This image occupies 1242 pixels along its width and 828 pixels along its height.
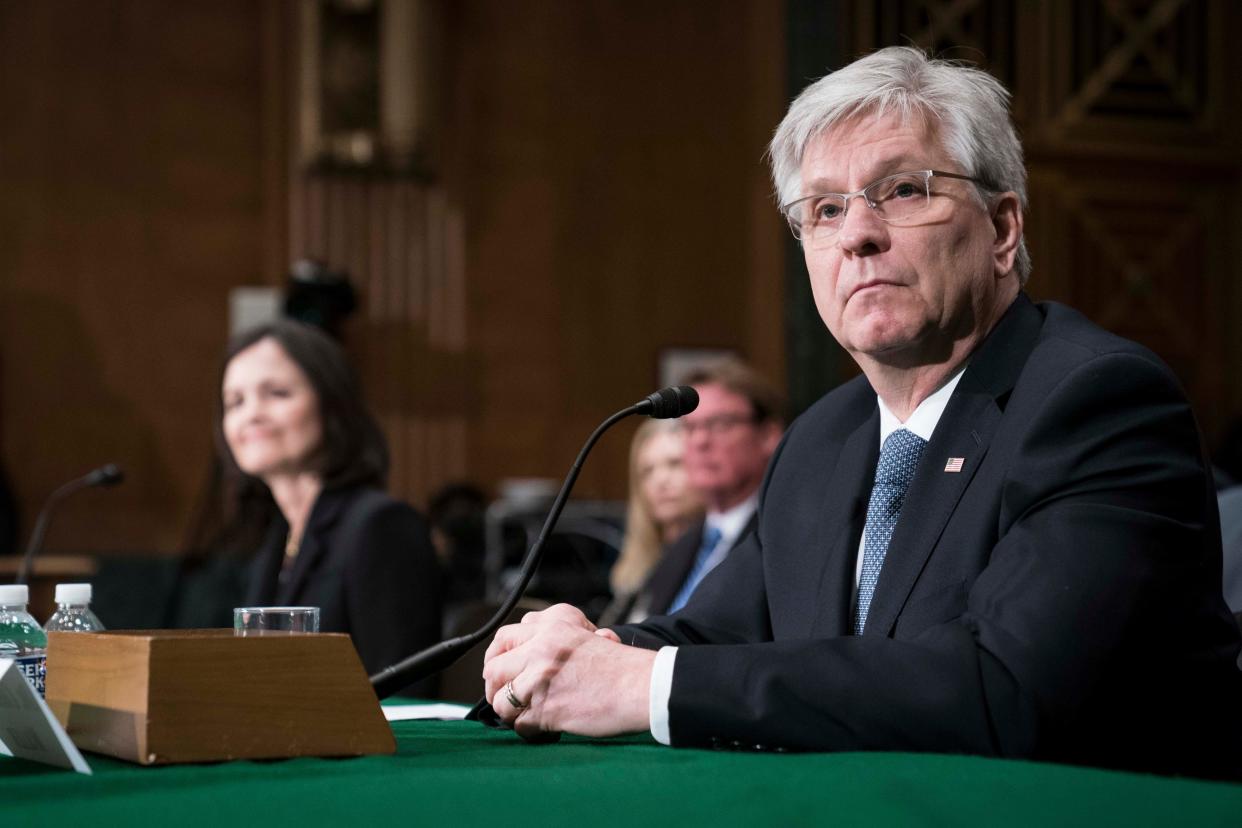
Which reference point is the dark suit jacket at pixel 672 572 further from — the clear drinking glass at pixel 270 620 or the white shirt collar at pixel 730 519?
the clear drinking glass at pixel 270 620

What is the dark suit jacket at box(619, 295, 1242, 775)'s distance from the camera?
1688 mm

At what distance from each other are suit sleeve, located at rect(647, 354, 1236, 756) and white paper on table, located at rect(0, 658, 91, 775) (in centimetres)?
62

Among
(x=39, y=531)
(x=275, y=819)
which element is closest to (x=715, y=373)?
(x=39, y=531)

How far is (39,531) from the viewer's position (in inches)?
140

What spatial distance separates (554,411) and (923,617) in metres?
6.96

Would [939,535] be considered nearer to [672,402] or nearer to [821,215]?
[672,402]

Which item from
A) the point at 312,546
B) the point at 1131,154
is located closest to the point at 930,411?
the point at 312,546

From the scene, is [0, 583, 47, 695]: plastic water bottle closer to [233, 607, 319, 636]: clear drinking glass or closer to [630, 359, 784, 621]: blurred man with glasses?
[233, 607, 319, 636]: clear drinking glass

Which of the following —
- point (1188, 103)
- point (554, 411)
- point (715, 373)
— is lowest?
point (554, 411)

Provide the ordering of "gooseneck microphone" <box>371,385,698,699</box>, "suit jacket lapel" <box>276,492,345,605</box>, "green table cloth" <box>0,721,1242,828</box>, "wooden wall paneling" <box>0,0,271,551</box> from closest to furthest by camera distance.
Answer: "green table cloth" <box>0,721,1242,828</box>
"gooseneck microphone" <box>371,385,698,699</box>
"suit jacket lapel" <box>276,492,345,605</box>
"wooden wall paneling" <box>0,0,271,551</box>

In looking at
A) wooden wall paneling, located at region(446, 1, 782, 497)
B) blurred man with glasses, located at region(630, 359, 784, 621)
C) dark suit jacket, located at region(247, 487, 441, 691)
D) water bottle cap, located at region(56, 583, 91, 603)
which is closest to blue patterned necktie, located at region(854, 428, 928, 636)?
water bottle cap, located at region(56, 583, 91, 603)

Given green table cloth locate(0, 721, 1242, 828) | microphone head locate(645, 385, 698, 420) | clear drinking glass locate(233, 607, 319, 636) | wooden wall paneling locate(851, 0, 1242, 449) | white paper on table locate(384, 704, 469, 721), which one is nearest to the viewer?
green table cloth locate(0, 721, 1242, 828)

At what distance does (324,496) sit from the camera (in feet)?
13.2

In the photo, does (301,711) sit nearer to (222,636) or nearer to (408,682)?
(222,636)
